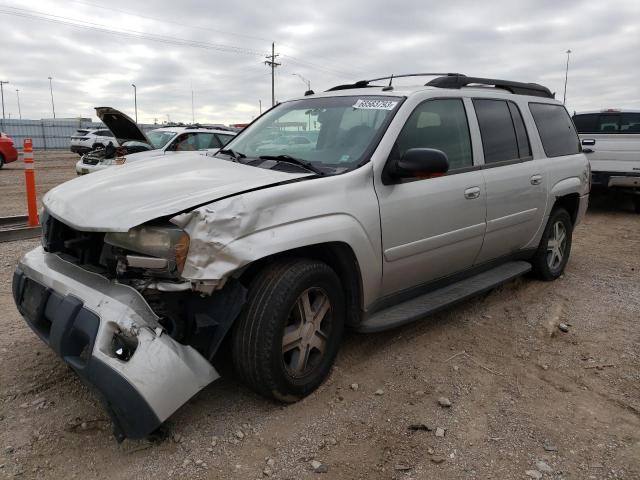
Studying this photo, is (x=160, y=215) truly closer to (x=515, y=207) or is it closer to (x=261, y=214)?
(x=261, y=214)

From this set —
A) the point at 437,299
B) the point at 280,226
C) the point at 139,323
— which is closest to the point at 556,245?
the point at 437,299

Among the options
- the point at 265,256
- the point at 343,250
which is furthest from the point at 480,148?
the point at 265,256

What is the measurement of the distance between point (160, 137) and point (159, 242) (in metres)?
9.64

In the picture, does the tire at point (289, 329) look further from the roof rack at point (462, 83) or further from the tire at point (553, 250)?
the tire at point (553, 250)

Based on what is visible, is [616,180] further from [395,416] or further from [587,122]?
[395,416]

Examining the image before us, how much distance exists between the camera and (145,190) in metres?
2.78

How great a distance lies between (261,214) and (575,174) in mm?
3897

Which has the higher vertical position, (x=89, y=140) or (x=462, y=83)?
(x=462, y=83)

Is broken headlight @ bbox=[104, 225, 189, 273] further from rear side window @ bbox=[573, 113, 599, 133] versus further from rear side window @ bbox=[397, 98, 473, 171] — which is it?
rear side window @ bbox=[573, 113, 599, 133]

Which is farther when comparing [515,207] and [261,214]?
[515,207]

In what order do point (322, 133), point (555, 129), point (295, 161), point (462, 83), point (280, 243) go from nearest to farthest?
1. point (280, 243)
2. point (295, 161)
3. point (322, 133)
4. point (462, 83)
5. point (555, 129)

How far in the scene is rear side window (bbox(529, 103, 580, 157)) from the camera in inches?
191

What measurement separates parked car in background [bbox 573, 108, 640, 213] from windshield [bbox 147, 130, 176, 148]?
27.1 ft

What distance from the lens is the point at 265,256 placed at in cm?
253
